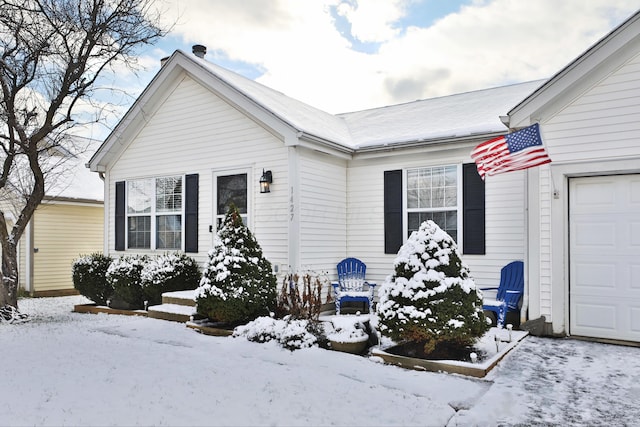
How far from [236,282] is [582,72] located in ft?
17.8

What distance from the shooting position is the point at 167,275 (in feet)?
28.7

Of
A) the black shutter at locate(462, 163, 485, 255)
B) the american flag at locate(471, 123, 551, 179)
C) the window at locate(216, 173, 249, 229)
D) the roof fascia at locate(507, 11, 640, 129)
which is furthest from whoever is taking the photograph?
the window at locate(216, 173, 249, 229)

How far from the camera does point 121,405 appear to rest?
3896 millimetres

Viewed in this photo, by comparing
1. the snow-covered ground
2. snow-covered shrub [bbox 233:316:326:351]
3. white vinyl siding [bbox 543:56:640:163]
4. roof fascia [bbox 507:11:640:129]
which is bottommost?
the snow-covered ground

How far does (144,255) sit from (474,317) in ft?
22.5

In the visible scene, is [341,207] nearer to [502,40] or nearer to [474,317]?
[474,317]

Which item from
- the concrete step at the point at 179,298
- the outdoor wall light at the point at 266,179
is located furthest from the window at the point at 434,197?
the concrete step at the point at 179,298

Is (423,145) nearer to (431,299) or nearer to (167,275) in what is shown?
(431,299)

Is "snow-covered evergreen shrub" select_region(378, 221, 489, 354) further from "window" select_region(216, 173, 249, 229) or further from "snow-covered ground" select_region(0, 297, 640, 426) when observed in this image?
"window" select_region(216, 173, 249, 229)

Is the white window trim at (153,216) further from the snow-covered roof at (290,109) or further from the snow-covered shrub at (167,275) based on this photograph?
the snow-covered roof at (290,109)

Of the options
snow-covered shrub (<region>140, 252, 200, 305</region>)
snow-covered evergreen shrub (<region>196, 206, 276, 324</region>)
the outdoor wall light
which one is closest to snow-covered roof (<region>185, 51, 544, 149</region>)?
the outdoor wall light

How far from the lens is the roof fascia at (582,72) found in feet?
19.3

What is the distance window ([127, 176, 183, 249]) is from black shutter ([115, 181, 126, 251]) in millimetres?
157

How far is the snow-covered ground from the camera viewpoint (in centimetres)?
370
